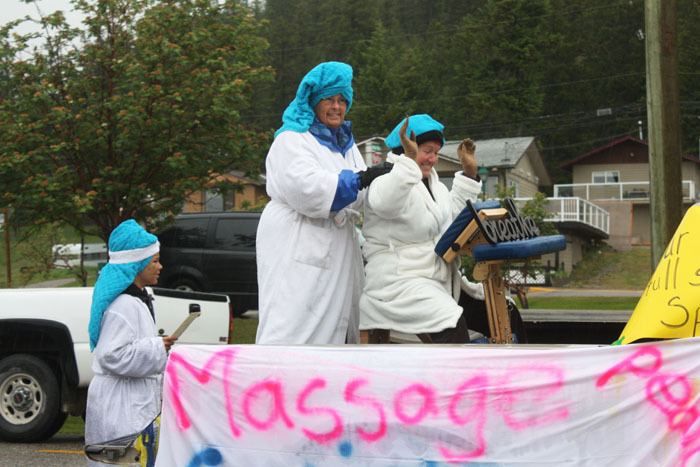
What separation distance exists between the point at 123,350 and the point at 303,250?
3.15ft

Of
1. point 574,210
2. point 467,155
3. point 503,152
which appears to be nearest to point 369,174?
point 467,155

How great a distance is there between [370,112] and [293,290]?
60283mm

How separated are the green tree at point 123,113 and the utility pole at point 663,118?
7.46 m

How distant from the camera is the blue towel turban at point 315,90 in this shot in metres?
4.70

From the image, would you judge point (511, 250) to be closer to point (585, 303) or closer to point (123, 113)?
point (123, 113)

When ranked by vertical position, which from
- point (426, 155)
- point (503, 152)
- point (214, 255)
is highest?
point (503, 152)

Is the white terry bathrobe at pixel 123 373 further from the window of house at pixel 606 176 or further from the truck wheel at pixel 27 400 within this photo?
the window of house at pixel 606 176

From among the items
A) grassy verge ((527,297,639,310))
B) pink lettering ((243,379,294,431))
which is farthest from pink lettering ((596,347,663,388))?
grassy verge ((527,297,639,310))

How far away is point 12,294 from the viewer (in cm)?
947

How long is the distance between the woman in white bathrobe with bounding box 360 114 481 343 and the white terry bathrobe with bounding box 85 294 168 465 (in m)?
1.01

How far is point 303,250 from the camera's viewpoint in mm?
4566

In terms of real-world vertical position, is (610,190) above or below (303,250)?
above

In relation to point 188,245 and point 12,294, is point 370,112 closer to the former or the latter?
point 188,245

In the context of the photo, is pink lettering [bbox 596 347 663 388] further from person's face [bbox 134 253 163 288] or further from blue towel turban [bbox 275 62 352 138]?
person's face [bbox 134 253 163 288]
